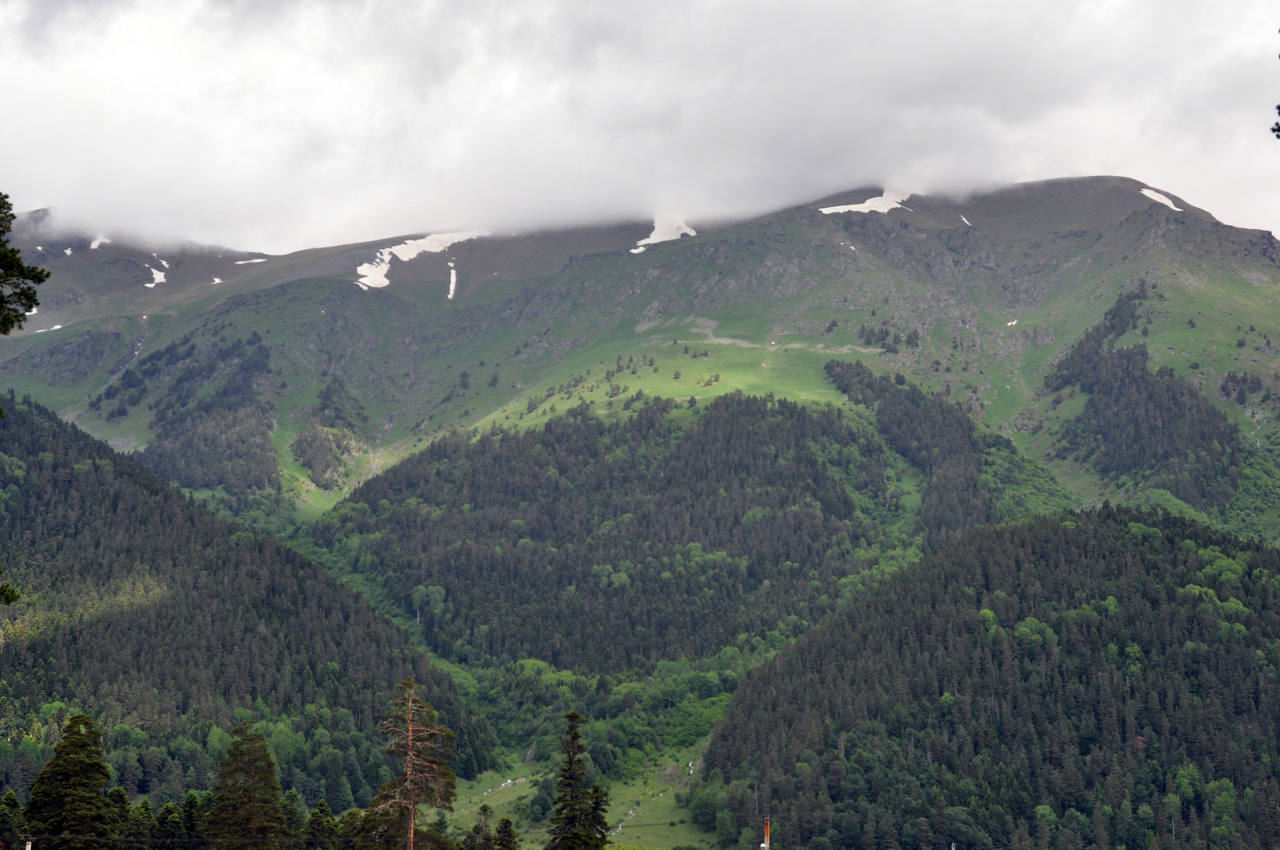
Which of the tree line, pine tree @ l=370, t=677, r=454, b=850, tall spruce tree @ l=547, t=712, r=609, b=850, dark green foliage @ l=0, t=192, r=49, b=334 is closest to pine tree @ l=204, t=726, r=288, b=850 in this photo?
the tree line

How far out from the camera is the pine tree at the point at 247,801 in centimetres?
10494

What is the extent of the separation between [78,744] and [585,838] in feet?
120

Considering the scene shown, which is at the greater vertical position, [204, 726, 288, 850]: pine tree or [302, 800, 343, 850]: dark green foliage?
[204, 726, 288, 850]: pine tree

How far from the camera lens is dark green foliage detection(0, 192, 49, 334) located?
52.8 m

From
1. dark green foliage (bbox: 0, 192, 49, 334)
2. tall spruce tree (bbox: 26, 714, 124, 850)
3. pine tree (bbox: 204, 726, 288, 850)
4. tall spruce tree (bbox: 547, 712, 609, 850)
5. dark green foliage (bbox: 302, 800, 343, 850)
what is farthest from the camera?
dark green foliage (bbox: 302, 800, 343, 850)

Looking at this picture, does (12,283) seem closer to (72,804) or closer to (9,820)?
(72,804)

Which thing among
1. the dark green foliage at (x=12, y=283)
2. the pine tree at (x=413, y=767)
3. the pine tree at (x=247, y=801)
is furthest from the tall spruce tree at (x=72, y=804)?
the dark green foliage at (x=12, y=283)

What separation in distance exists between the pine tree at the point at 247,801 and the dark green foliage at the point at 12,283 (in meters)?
58.4

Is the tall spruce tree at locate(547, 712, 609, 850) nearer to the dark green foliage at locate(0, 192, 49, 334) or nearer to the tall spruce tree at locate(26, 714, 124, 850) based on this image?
the tall spruce tree at locate(26, 714, 124, 850)

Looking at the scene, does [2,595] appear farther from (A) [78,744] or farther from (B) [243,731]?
(B) [243,731]

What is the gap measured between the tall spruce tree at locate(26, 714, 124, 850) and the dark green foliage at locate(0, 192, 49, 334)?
48812 millimetres

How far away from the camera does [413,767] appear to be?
73.9m

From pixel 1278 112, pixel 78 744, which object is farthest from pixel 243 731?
pixel 1278 112

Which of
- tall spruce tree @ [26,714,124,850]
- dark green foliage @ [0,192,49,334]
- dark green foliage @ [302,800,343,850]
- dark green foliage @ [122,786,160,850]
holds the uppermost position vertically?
dark green foliage @ [0,192,49,334]
